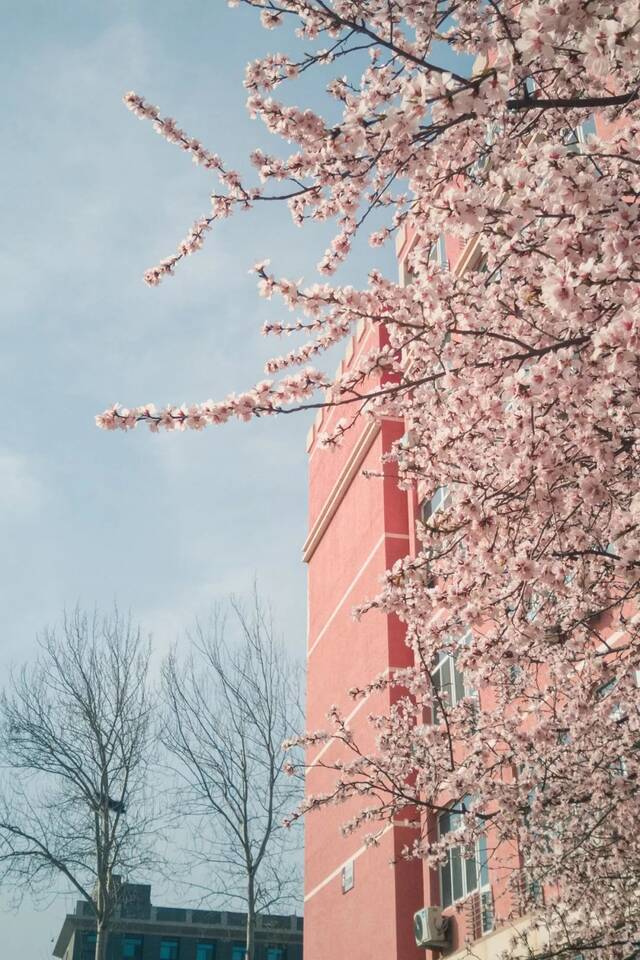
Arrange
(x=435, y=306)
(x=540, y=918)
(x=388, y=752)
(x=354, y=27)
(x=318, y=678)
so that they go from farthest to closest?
(x=318, y=678), (x=388, y=752), (x=540, y=918), (x=435, y=306), (x=354, y=27)

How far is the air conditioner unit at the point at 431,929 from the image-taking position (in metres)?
12.9

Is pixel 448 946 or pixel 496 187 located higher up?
pixel 496 187

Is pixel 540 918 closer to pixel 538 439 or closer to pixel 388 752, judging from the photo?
pixel 388 752

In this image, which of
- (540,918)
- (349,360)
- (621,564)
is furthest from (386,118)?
(349,360)

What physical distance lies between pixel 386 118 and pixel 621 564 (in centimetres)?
237

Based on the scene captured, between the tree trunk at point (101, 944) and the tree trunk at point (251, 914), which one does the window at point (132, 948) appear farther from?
the tree trunk at point (251, 914)

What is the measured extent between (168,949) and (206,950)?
6.20 ft

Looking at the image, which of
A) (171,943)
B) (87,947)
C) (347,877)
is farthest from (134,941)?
(347,877)

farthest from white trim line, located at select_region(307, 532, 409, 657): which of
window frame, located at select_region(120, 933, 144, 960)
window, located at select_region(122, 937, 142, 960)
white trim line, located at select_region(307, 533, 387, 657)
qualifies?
window, located at select_region(122, 937, 142, 960)

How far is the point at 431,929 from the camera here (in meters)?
12.9

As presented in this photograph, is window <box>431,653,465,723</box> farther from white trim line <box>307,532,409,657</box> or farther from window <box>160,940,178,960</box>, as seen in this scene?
window <box>160,940,178,960</box>

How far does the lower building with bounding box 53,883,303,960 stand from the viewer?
45.3 m

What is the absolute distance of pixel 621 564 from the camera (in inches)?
179

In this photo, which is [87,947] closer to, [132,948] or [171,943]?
[132,948]
